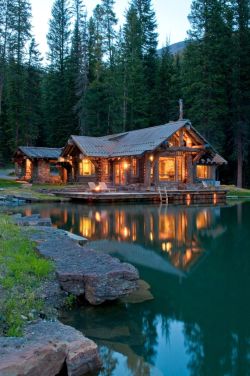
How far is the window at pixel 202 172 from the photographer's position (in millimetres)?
35938

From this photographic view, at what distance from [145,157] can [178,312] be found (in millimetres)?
23072

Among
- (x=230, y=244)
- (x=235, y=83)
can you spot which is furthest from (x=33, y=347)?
(x=235, y=83)

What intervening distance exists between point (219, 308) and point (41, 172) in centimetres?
3177

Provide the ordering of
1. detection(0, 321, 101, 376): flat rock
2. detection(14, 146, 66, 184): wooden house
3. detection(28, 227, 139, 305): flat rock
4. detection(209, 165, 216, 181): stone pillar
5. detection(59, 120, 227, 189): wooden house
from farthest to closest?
detection(14, 146, 66, 184): wooden house → detection(209, 165, 216, 181): stone pillar → detection(59, 120, 227, 189): wooden house → detection(28, 227, 139, 305): flat rock → detection(0, 321, 101, 376): flat rock

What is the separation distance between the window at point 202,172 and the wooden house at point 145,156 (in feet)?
5.24

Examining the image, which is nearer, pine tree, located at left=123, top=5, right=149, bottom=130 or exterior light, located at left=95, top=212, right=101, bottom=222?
exterior light, located at left=95, top=212, right=101, bottom=222

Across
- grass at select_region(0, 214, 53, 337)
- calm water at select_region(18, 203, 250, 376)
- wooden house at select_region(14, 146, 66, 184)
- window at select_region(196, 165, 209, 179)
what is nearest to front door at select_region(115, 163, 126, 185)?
wooden house at select_region(14, 146, 66, 184)

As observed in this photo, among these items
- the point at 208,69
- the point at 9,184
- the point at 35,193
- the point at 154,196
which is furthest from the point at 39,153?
the point at 208,69

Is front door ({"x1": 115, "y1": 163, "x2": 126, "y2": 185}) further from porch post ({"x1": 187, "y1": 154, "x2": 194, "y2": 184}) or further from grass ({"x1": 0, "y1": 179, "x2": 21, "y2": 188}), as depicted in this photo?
grass ({"x1": 0, "y1": 179, "x2": 21, "y2": 188})

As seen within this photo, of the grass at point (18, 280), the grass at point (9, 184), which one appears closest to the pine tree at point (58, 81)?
the grass at point (9, 184)

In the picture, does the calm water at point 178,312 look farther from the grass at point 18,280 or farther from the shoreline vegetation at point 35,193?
the shoreline vegetation at point 35,193

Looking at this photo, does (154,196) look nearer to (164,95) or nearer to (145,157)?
(145,157)

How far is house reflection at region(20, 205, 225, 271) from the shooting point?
11258 millimetres

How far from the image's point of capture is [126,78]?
4278cm
